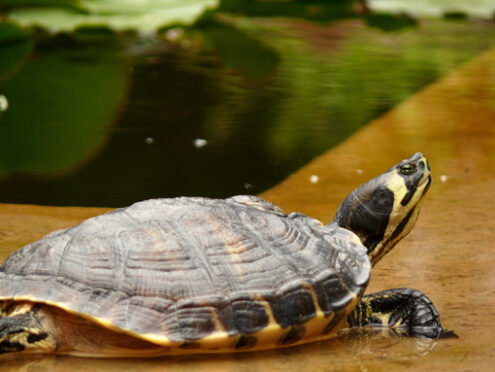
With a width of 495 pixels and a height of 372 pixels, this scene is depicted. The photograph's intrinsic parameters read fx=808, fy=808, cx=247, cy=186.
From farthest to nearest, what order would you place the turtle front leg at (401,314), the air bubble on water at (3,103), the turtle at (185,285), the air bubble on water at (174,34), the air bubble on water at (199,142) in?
the air bubble on water at (174,34) < the air bubble on water at (3,103) < the air bubble on water at (199,142) < the turtle front leg at (401,314) < the turtle at (185,285)

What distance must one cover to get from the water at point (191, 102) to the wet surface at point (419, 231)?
23 cm

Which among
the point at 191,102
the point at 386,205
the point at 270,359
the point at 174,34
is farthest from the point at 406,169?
the point at 174,34

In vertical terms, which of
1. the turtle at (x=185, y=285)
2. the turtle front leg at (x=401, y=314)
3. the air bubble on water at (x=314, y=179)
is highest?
the turtle at (x=185, y=285)

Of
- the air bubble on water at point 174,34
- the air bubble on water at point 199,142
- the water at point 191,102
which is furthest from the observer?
the air bubble on water at point 174,34

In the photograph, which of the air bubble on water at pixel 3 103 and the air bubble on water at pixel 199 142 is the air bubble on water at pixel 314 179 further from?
the air bubble on water at pixel 3 103

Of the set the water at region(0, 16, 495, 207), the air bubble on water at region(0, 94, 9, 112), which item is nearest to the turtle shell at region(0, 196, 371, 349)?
the water at region(0, 16, 495, 207)

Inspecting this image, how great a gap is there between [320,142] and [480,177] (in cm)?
113

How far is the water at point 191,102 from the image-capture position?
169 inches

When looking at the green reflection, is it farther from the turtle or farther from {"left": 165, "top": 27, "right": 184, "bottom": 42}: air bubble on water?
the turtle

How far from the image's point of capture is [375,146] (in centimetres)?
490

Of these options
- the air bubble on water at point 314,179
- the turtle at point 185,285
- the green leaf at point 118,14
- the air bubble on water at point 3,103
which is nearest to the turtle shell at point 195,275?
the turtle at point 185,285

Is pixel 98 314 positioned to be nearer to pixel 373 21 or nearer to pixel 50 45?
pixel 50 45

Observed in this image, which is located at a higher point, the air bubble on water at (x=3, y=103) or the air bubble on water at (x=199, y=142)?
the air bubble on water at (x=199, y=142)

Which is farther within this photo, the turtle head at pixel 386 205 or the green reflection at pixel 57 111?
the green reflection at pixel 57 111
